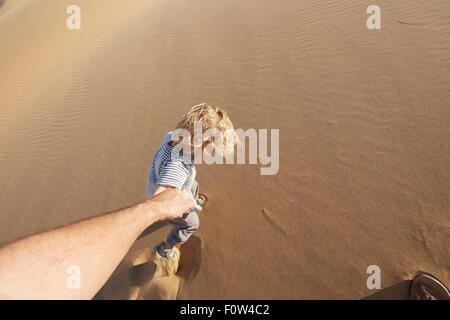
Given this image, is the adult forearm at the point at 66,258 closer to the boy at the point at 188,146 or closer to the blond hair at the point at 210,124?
the boy at the point at 188,146

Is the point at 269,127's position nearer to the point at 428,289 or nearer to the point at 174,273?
the point at 174,273

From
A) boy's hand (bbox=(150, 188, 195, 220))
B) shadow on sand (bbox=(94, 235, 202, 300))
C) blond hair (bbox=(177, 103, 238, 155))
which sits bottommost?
shadow on sand (bbox=(94, 235, 202, 300))

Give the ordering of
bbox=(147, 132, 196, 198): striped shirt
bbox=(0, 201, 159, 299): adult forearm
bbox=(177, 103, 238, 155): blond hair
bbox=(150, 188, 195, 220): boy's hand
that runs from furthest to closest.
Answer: bbox=(177, 103, 238, 155): blond hair
bbox=(147, 132, 196, 198): striped shirt
bbox=(150, 188, 195, 220): boy's hand
bbox=(0, 201, 159, 299): adult forearm

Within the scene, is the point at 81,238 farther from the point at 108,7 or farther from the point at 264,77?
the point at 108,7

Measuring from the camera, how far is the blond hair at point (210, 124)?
2045 millimetres

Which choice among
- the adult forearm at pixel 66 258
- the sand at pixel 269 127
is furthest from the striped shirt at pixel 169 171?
the sand at pixel 269 127

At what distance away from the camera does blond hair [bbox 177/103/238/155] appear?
204cm

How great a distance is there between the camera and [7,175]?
436cm

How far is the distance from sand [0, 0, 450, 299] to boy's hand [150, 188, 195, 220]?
1074mm

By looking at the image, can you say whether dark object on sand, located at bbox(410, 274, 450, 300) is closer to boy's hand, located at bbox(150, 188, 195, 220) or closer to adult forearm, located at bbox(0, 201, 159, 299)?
boy's hand, located at bbox(150, 188, 195, 220)

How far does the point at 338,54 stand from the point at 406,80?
40.3 inches

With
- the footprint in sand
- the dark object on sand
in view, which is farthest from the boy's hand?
the dark object on sand

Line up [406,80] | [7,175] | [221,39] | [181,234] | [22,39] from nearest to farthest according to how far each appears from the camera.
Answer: [181,234] < [406,80] < [7,175] < [221,39] < [22,39]

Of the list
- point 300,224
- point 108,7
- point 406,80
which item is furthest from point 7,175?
point 108,7
